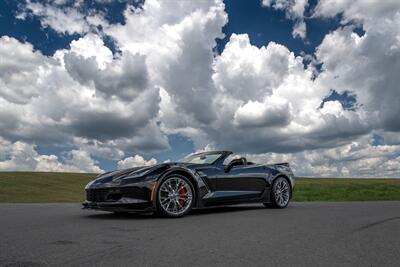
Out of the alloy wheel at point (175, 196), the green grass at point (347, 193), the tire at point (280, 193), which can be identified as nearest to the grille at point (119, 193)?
the alloy wheel at point (175, 196)

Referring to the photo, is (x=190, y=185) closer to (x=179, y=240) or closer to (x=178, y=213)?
(x=178, y=213)

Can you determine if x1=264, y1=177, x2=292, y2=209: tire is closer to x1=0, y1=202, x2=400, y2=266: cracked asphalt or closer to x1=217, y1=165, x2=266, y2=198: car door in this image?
x1=217, y1=165, x2=266, y2=198: car door

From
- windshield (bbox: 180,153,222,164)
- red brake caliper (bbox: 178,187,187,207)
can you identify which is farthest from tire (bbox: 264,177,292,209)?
red brake caliper (bbox: 178,187,187,207)

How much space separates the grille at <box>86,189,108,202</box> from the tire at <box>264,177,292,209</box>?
405cm

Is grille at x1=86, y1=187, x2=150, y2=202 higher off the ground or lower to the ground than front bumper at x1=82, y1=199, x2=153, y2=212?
higher

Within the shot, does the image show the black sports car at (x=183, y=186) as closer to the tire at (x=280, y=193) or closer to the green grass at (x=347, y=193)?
the tire at (x=280, y=193)

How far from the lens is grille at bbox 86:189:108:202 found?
6988 mm

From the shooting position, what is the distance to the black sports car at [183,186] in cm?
681

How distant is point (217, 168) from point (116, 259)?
472 cm

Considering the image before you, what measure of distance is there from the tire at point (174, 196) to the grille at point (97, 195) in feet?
3.08

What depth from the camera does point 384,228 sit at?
571cm

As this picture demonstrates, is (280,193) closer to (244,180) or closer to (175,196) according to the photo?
(244,180)

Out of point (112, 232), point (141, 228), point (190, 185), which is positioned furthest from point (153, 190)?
point (112, 232)

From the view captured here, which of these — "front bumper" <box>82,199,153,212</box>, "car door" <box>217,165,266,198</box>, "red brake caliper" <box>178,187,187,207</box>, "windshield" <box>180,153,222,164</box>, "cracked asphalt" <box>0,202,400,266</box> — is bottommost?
Answer: "cracked asphalt" <box>0,202,400,266</box>
